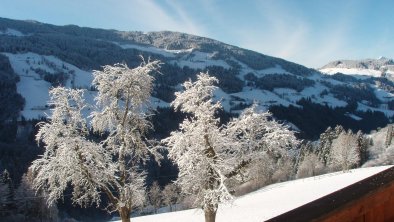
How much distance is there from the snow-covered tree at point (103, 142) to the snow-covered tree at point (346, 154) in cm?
9030

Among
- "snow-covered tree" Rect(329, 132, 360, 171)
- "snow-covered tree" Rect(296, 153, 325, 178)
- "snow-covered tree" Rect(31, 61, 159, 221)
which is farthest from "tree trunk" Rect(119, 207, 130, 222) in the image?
"snow-covered tree" Rect(296, 153, 325, 178)

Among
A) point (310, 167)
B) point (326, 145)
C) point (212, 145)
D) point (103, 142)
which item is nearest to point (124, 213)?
point (103, 142)

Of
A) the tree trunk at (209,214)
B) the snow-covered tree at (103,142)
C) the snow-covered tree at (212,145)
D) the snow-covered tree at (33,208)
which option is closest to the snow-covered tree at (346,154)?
the snow-covered tree at (33,208)

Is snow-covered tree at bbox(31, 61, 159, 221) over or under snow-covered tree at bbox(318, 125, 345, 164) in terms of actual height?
under

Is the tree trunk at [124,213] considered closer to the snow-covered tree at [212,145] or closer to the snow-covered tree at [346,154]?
the snow-covered tree at [212,145]

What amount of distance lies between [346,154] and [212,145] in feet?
299

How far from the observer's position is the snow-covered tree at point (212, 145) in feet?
58.1

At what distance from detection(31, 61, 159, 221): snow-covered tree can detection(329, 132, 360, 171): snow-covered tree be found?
90.3 m

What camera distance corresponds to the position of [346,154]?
102938 millimetres

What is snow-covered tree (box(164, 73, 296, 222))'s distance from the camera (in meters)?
17.7

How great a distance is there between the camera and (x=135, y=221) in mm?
58375

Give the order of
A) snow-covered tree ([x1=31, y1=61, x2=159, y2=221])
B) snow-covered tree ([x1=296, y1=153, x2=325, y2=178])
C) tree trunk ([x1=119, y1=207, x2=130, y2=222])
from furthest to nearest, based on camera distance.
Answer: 1. snow-covered tree ([x1=296, y1=153, x2=325, y2=178])
2. tree trunk ([x1=119, y1=207, x2=130, y2=222])
3. snow-covered tree ([x1=31, y1=61, x2=159, y2=221])

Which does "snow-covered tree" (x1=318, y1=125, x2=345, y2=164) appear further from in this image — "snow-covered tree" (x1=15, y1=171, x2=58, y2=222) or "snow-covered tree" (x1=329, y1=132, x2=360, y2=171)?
"snow-covered tree" (x1=15, y1=171, x2=58, y2=222)

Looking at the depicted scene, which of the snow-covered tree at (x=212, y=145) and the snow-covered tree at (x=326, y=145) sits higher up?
the snow-covered tree at (x=326, y=145)
